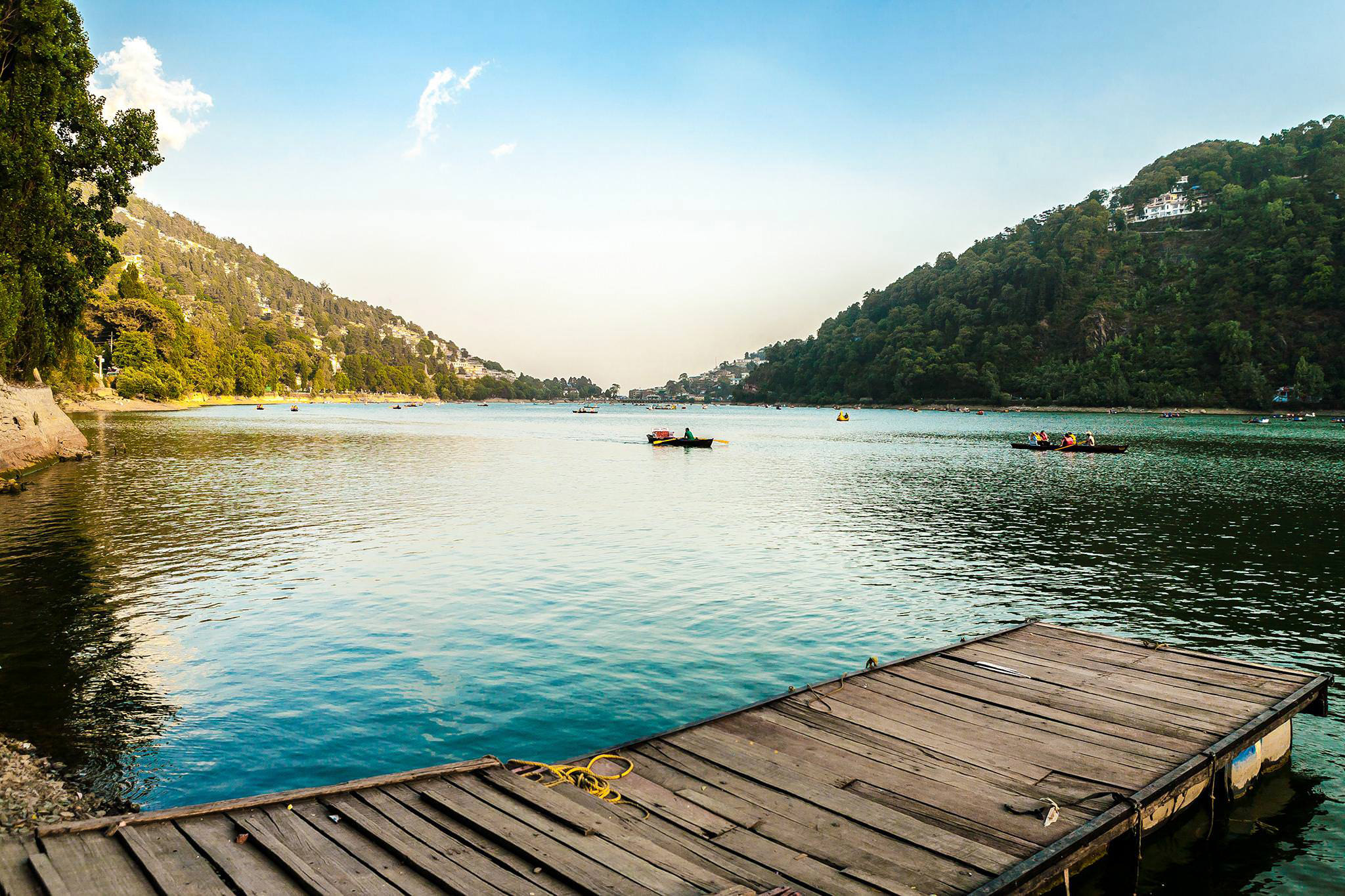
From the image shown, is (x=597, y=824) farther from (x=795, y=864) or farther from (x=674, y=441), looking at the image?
(x=674, y=441)

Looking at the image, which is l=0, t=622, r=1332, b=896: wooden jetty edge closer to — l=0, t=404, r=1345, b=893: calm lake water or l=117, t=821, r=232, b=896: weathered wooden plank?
l=117, t=821, r=232, b=896: weathered wooden plank

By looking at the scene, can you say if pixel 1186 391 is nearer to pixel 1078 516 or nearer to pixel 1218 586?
pixel 1078 516

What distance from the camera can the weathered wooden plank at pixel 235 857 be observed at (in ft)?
19.7

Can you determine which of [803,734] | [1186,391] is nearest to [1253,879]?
[803,734]

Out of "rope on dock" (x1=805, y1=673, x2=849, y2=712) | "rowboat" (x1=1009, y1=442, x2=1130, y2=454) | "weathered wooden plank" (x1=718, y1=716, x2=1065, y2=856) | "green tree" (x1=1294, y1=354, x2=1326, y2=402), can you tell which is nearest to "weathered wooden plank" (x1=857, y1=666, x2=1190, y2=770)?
"rope on dock" (x1=805, y1=673, x2=849, y2=712)

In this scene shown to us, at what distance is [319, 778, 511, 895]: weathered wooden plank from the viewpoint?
616 cm

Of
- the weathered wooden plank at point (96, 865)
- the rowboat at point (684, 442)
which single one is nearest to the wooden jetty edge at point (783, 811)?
the weathered wooden plank at point (96, 865)

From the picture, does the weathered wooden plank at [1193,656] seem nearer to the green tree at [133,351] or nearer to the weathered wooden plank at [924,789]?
the weathered wooden plank at [924,789]

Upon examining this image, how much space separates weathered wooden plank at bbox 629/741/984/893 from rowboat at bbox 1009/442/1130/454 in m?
78.3

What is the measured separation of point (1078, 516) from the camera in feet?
129

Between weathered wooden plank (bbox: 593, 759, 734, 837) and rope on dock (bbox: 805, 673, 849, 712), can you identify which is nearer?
weathered wooden plank (bbox: 593, 759, 734, 837)

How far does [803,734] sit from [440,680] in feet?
26.3

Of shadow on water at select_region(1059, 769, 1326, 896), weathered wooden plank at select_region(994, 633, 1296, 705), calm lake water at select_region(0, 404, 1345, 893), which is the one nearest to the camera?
shadow on water at select_region(1059, 769, 1326, 896)

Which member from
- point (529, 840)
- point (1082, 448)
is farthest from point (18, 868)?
point (1082, 448)
